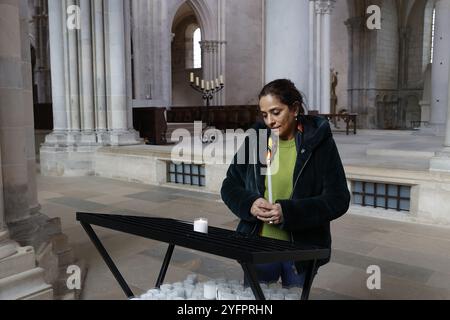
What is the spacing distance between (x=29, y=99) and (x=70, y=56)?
18.2ft

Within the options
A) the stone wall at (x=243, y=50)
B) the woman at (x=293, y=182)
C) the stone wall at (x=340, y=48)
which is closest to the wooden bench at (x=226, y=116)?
the stone wall at (x=243, y=50)

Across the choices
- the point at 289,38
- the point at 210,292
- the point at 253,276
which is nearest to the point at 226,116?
the point at 289,38

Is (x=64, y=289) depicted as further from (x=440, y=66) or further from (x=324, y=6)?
(x=324, y=6)

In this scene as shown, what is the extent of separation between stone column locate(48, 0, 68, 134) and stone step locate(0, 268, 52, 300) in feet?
21.5

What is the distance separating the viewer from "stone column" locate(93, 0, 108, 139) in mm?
8758

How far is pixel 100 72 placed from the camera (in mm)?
8852

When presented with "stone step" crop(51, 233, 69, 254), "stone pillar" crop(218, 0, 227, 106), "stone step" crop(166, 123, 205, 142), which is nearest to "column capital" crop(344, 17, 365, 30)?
"stone pillar" crop(218, 0, 227, 106)

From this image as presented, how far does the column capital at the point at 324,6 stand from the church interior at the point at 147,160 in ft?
0.13

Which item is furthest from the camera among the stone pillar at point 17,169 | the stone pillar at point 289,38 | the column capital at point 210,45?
the column capital at point 210,45

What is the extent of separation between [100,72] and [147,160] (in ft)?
7.34

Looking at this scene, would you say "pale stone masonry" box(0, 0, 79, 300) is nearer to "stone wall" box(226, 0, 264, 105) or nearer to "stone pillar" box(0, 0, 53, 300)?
"stone pillar" box(0, 0, 53, 300)

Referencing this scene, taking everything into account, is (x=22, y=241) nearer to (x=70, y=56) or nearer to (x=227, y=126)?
(x=70, y=56)

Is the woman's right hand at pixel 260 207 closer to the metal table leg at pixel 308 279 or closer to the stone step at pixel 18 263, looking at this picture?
the metal table leg at pixel 308 279

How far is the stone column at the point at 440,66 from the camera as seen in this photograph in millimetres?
11016
